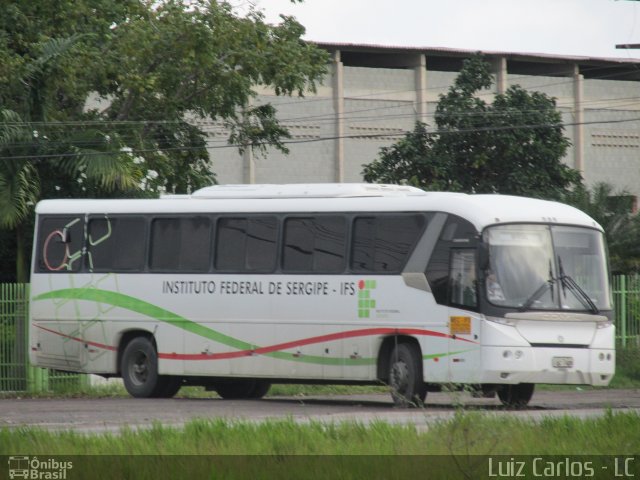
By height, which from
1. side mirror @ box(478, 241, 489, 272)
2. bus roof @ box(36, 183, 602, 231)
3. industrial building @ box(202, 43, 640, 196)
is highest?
industrial building @ box(202, 43, 640, 196)

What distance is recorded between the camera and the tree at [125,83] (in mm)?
28641

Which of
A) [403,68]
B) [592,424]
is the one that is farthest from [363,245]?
[403,68]

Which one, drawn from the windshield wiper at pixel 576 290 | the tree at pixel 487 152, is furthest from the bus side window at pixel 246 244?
the tree at pixel 487 152

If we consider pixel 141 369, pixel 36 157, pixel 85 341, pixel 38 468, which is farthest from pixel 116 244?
pixel 38 468

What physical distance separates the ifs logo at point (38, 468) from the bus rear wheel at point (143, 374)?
1215cm

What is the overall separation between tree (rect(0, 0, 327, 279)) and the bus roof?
15.4 ft

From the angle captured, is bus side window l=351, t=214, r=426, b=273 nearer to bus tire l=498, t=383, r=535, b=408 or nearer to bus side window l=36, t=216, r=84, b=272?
bus tire l=498, t=383, r=535, b=408

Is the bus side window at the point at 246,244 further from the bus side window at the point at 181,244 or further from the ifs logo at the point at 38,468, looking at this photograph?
the ifs logo at the point at 38,468

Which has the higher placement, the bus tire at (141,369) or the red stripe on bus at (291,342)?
the red stripe on bus at (291,342)

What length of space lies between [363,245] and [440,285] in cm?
153

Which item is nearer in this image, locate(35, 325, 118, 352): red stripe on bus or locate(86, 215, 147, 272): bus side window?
locate(86, 215, 147, 272): bus side window

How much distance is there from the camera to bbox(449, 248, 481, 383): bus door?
63.2ft

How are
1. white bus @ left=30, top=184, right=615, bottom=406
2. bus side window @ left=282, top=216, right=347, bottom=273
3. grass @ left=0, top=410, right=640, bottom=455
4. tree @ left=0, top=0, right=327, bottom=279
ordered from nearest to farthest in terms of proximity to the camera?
grass @ left=0, top=410, right=640, bottom=455, white bus @ left=30, top=184, right=615, bottom=406, bus side window @ left=282, top=216, right=347, bottom=273, tree @ left=0, top=0, right=327, bottom=279

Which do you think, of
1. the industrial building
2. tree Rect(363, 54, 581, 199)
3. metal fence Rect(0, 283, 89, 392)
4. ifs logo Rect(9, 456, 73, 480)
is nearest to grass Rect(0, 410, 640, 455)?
ifs logo Rect(9, 456, 73, 480)
